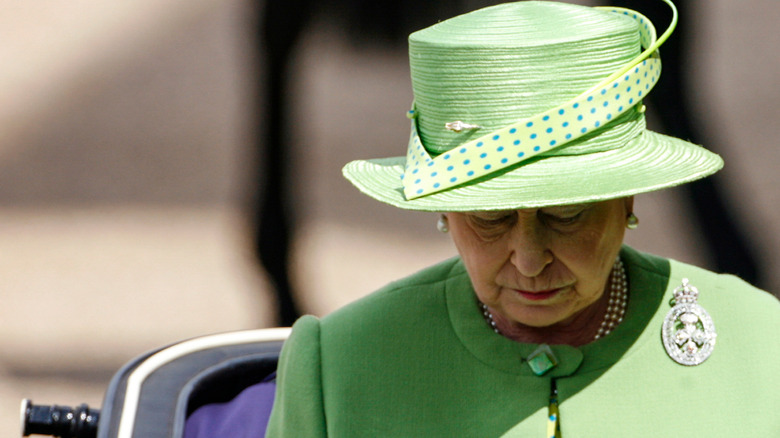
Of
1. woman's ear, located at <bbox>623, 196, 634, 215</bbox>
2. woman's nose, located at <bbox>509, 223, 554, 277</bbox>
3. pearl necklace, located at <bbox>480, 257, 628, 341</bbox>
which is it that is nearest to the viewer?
woman's nose, located at <bbox>509, 223, 554, 277</bbox>

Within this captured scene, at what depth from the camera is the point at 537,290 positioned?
1.75 m

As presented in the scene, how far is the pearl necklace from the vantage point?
1.92 metres

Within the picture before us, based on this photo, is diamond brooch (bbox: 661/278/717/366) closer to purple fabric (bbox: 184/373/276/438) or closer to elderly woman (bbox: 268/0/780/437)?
elderly woman (bbox: 268/0/780/437)

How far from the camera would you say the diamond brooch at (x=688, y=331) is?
6.14ft

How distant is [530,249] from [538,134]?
168 mm

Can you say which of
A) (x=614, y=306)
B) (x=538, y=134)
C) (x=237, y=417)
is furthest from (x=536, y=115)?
(x=237, y=417)

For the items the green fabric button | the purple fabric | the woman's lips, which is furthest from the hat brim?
the purple fabric

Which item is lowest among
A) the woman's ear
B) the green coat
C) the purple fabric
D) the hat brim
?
the purple fabric

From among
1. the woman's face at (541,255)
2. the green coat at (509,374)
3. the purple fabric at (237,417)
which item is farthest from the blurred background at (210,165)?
the woman's face at (541,255)

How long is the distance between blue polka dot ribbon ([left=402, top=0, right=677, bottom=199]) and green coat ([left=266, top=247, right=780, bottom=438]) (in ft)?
1.05

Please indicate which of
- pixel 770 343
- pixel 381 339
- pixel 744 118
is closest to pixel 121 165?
pixel 744 118

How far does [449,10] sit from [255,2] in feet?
2.80

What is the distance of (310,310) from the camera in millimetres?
4410

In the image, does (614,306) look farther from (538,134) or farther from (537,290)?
(538,134)
